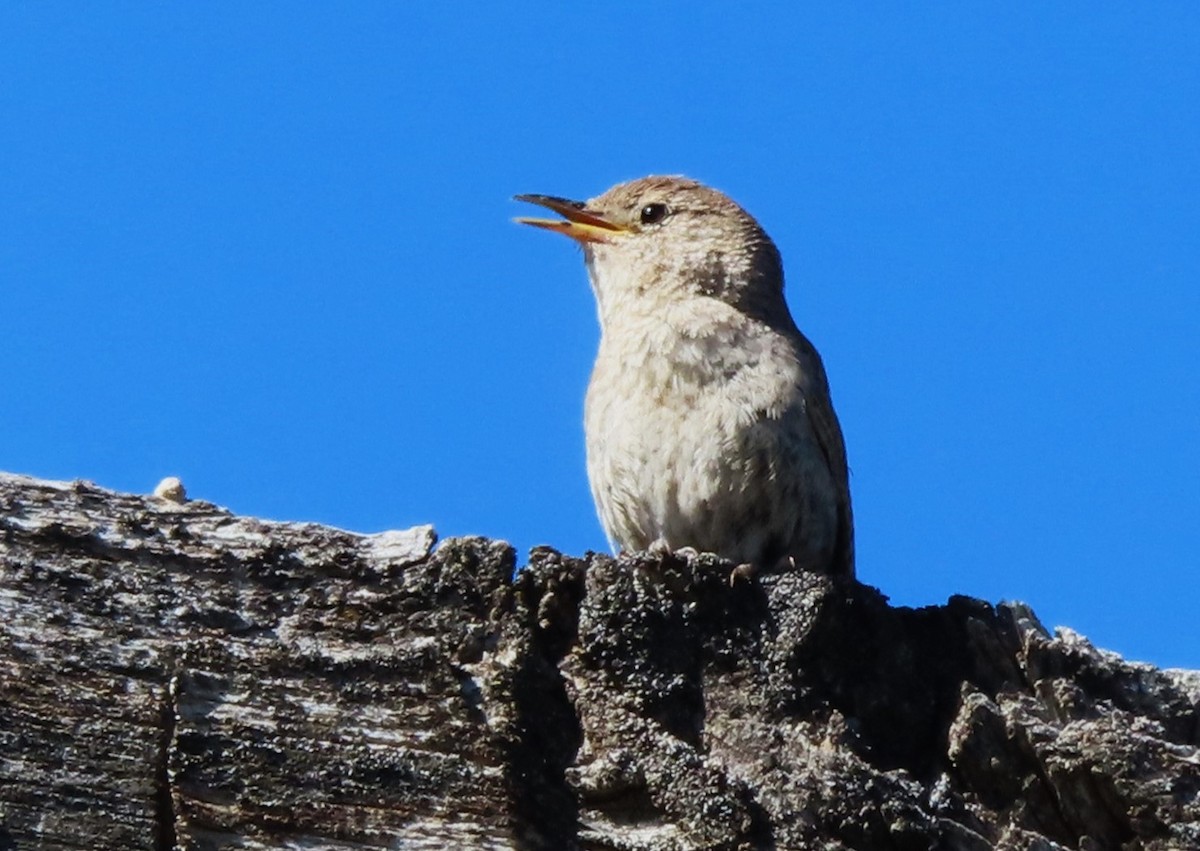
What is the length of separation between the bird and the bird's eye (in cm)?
61

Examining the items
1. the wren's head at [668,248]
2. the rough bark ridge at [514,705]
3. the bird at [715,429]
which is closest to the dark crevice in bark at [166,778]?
the rough bark ridge at [514,705]

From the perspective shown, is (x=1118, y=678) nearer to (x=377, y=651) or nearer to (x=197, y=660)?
(x=377, y=651)

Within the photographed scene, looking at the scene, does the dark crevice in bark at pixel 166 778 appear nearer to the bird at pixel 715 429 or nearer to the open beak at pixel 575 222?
the bird at pixel 715 429

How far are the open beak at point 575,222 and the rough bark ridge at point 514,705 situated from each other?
12.7ft

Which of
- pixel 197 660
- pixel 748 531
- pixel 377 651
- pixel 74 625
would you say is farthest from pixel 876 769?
pixel 748 531

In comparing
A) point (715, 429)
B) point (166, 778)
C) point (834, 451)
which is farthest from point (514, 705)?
point (834, 451)

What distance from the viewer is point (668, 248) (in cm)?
759

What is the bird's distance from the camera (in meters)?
6.20

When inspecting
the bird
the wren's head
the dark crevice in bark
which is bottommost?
the dark crevice in bark

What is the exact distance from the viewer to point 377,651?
12.2ft

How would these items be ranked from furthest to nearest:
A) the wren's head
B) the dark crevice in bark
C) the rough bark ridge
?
the wren's head < the rough bark ridge < the dark crevice in bark

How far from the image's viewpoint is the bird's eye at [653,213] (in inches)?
312

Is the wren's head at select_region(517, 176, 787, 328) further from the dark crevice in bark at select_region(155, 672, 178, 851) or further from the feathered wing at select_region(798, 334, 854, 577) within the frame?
Answer: the dark crevice in bark at select_region(155, 672, 178, 851)

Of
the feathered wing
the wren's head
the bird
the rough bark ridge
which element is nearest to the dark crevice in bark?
the rough bark ridge
